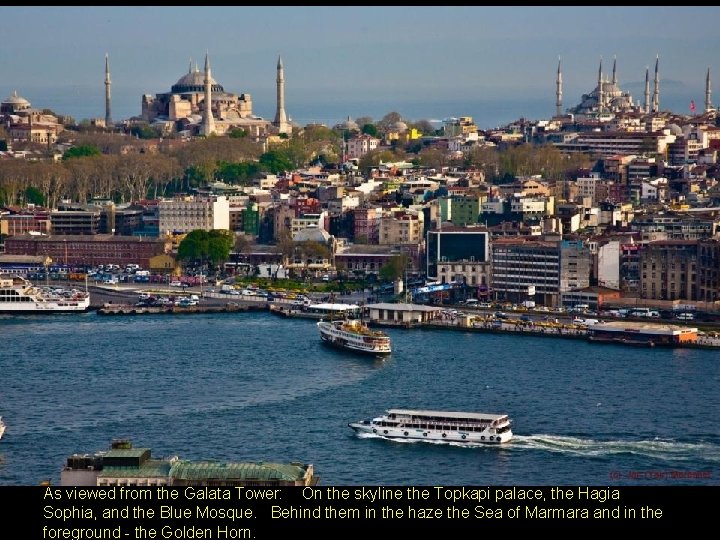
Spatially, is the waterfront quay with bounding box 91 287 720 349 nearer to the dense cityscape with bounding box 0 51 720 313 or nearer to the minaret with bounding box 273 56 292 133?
the dense cityscape with bounding box 0 51 720 313

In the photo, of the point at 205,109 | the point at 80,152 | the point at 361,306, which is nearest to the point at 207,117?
the point at 205,109

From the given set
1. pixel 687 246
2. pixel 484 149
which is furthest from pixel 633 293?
pixel 484 149

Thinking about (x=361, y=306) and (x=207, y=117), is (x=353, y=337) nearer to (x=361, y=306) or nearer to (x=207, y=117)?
(x=361, y=306)

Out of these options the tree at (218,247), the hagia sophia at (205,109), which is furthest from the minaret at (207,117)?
the tree at (218,247)

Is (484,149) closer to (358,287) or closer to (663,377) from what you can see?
(358,287)

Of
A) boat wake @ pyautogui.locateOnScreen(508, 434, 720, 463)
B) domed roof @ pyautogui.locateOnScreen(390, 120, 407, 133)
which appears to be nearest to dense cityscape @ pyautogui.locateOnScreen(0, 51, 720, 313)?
domed roof @ pyautogui.locateOnScreen(390, 120, 407, 133)

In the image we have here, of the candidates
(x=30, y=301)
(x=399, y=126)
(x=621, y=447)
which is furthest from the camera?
(x=399, y=126)
